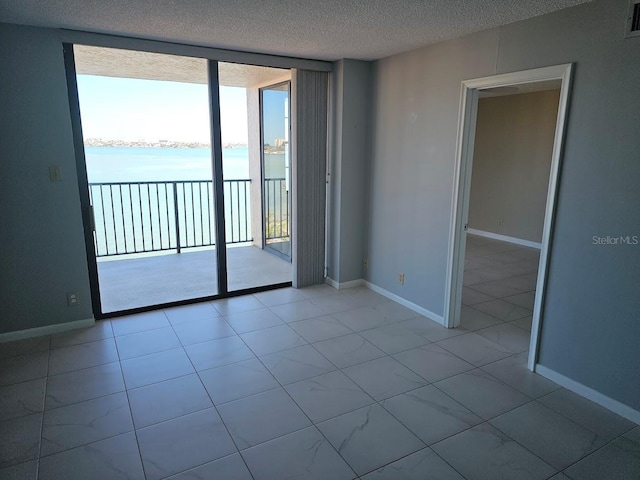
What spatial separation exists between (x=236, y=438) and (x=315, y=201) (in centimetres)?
279

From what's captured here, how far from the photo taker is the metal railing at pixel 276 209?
5.38 metres

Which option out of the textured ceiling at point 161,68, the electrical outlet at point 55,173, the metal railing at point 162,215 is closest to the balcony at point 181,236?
the metal railing at point 162,215

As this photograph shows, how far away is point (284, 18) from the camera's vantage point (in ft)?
8.69

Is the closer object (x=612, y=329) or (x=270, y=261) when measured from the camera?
(x=612, y=329)

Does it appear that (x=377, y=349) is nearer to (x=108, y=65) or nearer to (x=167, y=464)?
(x=167, y=464)

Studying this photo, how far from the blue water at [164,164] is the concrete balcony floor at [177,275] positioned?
1172 mm

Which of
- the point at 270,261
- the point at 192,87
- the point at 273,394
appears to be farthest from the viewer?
the point at 192,87

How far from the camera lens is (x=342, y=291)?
14.6 feet

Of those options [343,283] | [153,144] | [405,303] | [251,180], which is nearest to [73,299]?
[343,283]

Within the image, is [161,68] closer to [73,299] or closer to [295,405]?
[73,299]

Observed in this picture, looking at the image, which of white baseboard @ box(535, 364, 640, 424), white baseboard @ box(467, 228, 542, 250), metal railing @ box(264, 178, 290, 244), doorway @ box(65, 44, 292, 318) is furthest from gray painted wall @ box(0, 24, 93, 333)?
white baseboard @ box(467, 228, 542, 250)

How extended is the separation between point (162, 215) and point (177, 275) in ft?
4.90

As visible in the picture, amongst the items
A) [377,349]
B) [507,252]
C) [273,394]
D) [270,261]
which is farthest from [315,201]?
[507,252]

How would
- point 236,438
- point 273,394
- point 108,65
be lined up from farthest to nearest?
point 108,65 < point 273,394 < point 236,438
